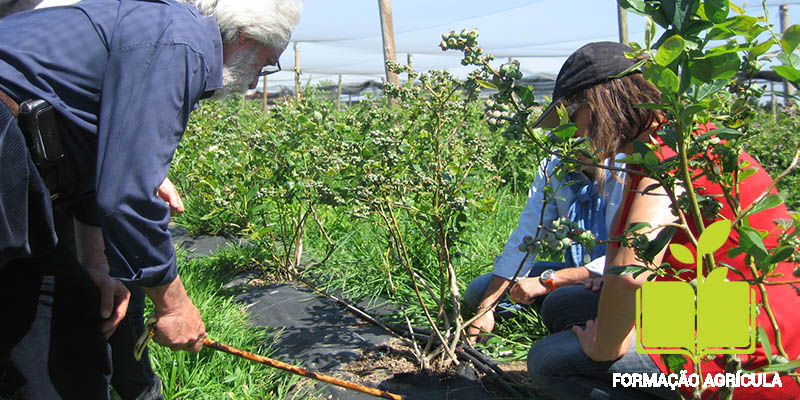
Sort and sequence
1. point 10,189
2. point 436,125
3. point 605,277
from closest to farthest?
point 10,189
point 605,277
point 436,125

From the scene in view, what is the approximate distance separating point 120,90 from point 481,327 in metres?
1.57

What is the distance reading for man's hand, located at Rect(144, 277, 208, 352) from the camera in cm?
135

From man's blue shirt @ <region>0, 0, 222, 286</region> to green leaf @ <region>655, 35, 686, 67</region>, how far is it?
889mm

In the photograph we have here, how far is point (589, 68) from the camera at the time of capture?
5.07 ft

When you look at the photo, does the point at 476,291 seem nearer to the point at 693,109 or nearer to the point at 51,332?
the point at 51,332

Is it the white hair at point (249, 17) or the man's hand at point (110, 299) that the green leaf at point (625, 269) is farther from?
the man's hand at point (110, 299)

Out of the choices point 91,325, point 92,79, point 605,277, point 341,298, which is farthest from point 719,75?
point 341,298

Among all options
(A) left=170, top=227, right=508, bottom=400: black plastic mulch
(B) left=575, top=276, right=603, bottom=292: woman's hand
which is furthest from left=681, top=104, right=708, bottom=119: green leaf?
(A) left=170, top=227, right=508, bottom=400: black plastic mulch

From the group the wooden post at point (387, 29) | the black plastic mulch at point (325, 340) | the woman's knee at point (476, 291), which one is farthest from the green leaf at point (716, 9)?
the wooden post at point (387, 29)

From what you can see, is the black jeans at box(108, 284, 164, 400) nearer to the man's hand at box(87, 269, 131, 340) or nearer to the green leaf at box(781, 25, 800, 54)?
the man's hand at box(87, 269, 131, 340)

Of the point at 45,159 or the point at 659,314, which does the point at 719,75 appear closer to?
the point at 659,314

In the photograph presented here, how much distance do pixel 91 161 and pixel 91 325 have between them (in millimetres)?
438

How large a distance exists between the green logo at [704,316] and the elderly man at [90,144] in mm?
972

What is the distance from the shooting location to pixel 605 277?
1.41 m
